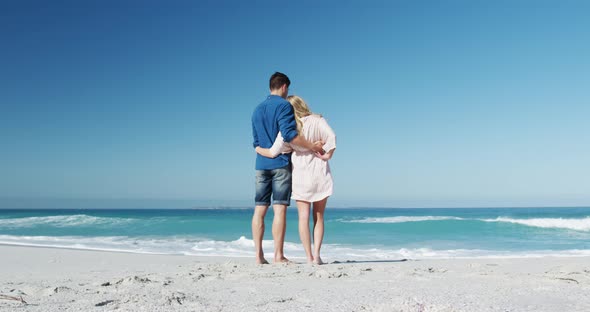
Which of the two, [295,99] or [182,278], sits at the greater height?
[295,99]

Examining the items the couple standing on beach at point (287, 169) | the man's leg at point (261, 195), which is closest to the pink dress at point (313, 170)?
the couple standing on beach at point (287, 169)

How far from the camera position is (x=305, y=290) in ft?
9.15

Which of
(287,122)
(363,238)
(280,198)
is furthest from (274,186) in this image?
(363,238)

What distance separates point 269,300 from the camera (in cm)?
250

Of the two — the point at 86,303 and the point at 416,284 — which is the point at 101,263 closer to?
the point at 86,303

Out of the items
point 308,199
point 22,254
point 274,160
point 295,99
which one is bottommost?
point 22,254

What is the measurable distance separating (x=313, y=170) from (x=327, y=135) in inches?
13.5

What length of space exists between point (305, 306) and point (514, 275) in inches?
73.5

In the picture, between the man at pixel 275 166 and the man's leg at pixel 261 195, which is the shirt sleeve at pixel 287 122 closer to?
the man at pixel 275 166

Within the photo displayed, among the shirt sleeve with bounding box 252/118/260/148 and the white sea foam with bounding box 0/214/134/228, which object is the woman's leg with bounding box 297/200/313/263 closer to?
the shirt sleeve with bounding box 252/118/260/148

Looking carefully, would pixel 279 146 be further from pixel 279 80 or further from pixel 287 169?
pixel 279 80

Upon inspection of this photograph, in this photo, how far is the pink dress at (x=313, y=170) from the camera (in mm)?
4309

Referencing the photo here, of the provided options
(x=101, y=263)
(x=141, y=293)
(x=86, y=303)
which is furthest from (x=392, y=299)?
(x=101, y=263)

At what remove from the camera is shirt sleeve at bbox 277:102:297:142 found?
162 inches
